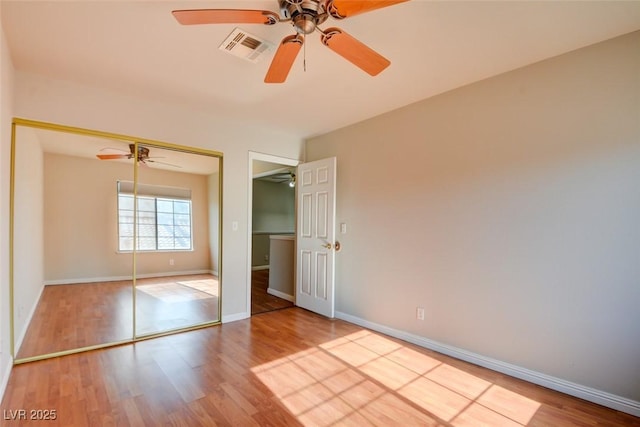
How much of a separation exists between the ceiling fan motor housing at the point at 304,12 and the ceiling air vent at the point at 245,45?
0.47 metres

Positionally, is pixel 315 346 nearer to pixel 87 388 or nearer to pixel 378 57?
pixel 87 388

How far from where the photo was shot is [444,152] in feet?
9.27

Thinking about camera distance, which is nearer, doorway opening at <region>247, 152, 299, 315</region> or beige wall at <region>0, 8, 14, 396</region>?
beige wall at <region>0, 8, 14, 396</region>

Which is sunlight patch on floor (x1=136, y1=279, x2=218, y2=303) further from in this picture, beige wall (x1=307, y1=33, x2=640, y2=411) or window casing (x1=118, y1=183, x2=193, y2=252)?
beige wall (x1=307, y1=33, x2=640, y2=411)

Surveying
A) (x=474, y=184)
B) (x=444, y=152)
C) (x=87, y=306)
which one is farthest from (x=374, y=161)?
(x=87, y=306)

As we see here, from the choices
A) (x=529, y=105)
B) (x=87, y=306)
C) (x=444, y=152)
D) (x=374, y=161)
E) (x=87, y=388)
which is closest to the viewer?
(x=87, y=388)

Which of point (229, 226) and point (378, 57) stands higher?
point (378, 57)

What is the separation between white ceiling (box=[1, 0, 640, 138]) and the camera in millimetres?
1730

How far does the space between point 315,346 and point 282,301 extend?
1758mm

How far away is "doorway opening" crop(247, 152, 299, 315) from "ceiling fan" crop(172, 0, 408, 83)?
7.61 ft


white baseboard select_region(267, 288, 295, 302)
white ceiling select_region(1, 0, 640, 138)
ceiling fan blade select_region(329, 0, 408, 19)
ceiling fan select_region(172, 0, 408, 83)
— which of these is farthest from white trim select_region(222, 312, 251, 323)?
ceiling fan blade select_region(329, 0, 408, 19)

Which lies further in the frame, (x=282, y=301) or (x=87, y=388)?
(x=282, y=301)

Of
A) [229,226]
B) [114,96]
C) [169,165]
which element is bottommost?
[229,226]

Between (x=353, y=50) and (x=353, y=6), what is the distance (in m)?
0.33
